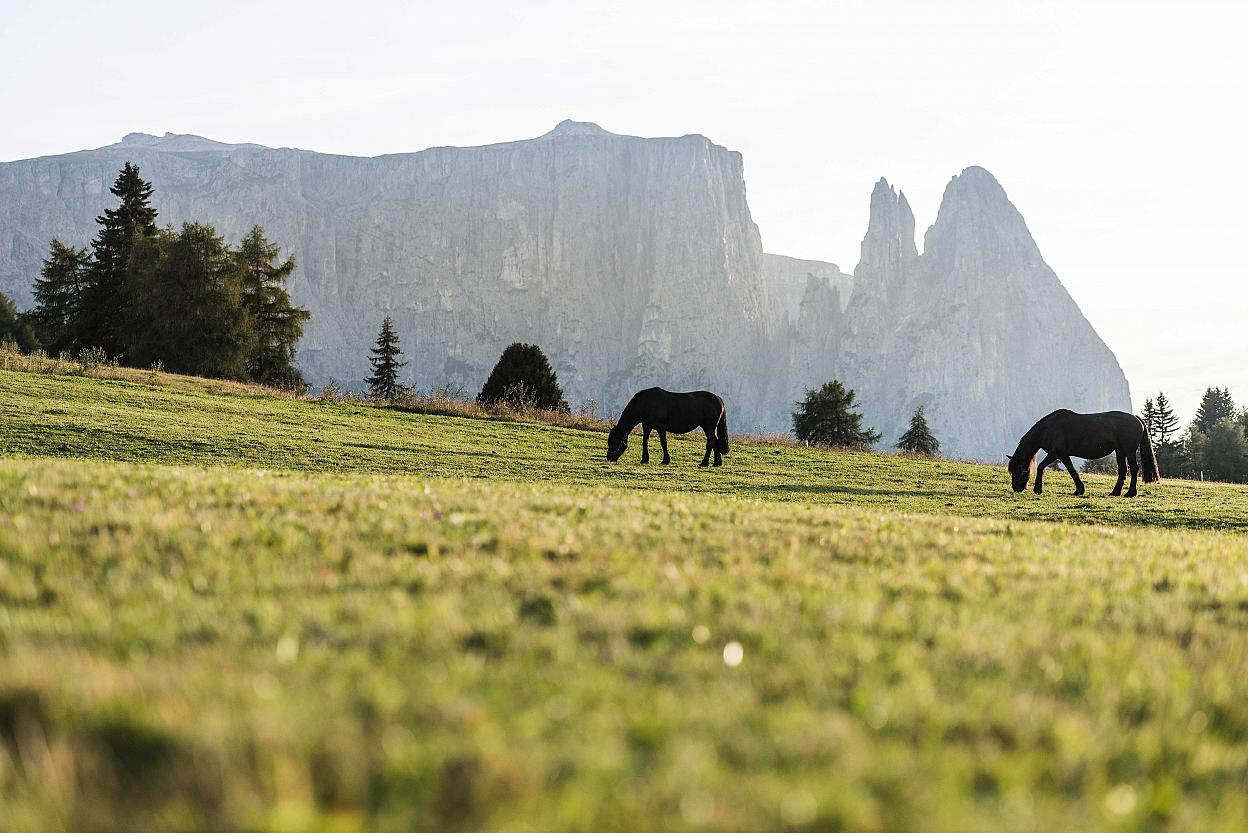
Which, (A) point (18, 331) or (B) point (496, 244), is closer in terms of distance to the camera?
(A) point (18, 331)

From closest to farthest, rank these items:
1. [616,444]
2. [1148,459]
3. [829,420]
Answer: [1148,459]
[616,444]
[829,420]

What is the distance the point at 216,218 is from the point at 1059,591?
608 ft

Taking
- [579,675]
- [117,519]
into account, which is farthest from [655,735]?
[117,519]

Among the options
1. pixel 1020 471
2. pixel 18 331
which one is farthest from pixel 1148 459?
pixel 18 331

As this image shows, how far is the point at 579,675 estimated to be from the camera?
3277mm

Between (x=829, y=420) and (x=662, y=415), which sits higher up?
(x=829, y=420)

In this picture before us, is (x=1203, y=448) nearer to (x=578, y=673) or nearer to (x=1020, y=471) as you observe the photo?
(x=1020, y=471)

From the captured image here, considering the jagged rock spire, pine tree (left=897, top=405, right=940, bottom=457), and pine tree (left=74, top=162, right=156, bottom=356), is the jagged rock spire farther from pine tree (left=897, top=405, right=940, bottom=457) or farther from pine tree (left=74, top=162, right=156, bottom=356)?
pine tree (left=74, top=162, right=156, bottom=356)

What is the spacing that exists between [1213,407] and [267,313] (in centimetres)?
9745

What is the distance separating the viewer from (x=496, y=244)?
173m

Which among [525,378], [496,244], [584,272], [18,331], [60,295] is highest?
[496,244]

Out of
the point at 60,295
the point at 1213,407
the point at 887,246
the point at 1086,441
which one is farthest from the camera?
the point at 887,246

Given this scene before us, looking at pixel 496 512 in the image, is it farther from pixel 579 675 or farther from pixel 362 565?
pixel 579 675

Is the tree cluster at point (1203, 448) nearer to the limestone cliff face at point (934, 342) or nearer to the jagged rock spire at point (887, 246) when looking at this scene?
the limestone cliff face at point (934, 342)
